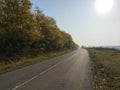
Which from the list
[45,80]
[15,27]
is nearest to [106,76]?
[45,80]

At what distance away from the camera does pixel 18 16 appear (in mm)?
37375

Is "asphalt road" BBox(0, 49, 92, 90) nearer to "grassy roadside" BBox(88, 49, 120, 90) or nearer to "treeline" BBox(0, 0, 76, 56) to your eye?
"grassy roadside" BBox(88, 49, 120, 90)

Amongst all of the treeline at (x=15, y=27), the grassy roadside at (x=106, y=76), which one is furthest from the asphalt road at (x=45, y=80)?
the treeline at (x=15, y=27)

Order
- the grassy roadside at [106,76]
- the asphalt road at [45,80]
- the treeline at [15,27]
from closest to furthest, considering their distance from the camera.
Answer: the asphalt road at [45,80]
the grassy roadside at [106,76]
the treeline at [15,27]

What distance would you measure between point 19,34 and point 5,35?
7.77ft

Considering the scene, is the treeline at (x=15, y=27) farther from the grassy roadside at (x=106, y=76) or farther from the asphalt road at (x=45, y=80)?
the asphalt road at (x=45, y=80)

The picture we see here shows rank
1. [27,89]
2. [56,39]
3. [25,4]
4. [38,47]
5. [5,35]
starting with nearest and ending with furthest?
[27,89]
[5,35]
[25,4]
[38,47]
[56,39]

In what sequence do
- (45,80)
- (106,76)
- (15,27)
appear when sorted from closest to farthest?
(45,80)
(106,76)
(15,27)

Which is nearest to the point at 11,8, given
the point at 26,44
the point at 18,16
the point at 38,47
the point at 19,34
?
the point at 18,16

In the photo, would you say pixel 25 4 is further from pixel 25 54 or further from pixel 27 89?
pixel 27 89

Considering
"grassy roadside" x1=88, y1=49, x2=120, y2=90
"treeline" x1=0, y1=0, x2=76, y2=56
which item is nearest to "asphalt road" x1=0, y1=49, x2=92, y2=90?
"grassy roadside" x1=88, y1=49, x2=120, y2=90

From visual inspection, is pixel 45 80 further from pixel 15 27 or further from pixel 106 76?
pixel 15 27

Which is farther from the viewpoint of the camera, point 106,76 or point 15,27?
point 15,27

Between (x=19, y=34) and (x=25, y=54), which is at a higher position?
(x=19, y=34)
